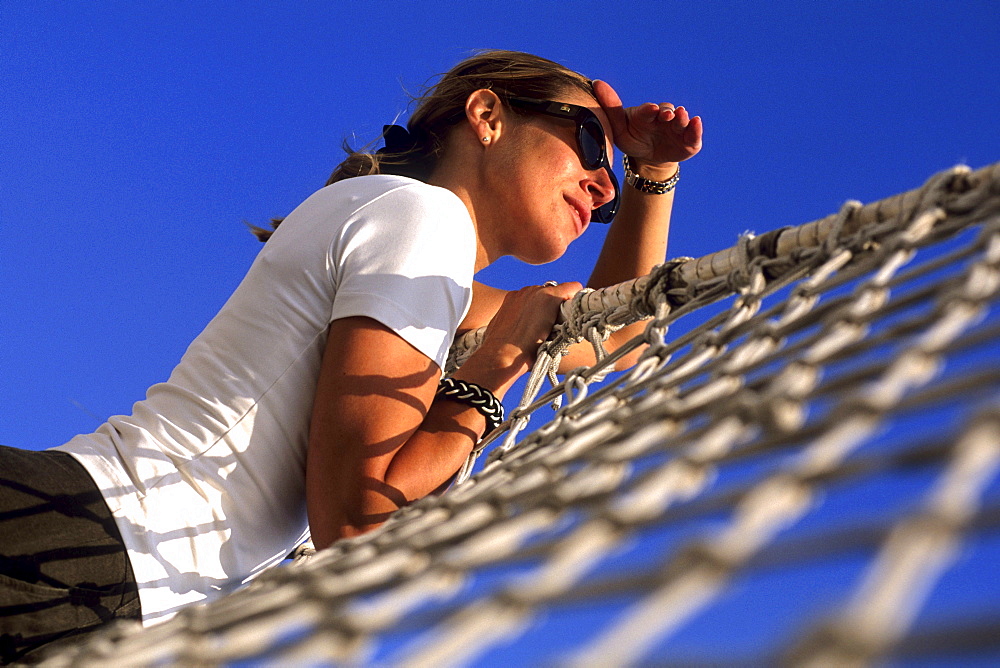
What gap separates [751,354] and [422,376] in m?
0.34

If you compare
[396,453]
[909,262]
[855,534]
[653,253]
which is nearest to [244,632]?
[855,534]

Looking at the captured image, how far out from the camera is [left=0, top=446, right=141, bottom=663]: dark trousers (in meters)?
0.73

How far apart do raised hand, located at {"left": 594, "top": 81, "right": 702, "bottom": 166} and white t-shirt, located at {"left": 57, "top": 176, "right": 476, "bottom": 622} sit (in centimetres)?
76

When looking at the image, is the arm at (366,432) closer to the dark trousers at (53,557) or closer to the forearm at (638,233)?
the dark trousers at (53,557)

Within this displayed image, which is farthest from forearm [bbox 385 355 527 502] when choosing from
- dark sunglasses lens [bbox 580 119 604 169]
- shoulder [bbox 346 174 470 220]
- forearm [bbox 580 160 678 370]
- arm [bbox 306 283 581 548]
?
forearm [bbox 580 160 678 370]

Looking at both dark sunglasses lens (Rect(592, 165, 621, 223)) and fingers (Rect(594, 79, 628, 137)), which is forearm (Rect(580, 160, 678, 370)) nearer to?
fingers (Rect(594, 79, 628, 137))

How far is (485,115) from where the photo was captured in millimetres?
1354

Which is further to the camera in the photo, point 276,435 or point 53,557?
point 276,435

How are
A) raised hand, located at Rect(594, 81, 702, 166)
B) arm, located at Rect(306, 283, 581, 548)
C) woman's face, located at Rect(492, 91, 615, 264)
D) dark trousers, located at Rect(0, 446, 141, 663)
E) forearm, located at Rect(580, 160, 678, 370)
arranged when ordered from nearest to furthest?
dark trousers, located at Rect(0, 446, 141, 663) < arm, located at Rect(306, 283, 581, 548) < woman's face, located at Rect(492, 91, 615, 264) < raised hand, located at Rect(594, 81, 702, 166) < forearm, located at Rect(580, 160, 678, 370)

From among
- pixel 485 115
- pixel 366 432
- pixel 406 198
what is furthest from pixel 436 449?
pixel 485 115

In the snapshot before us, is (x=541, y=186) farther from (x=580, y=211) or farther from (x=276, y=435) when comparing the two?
(x=276, y=435)

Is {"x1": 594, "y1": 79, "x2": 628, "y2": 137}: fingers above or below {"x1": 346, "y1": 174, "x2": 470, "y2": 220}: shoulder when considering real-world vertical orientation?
above

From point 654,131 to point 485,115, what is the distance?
432mm

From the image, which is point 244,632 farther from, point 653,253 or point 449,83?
point 653,253
